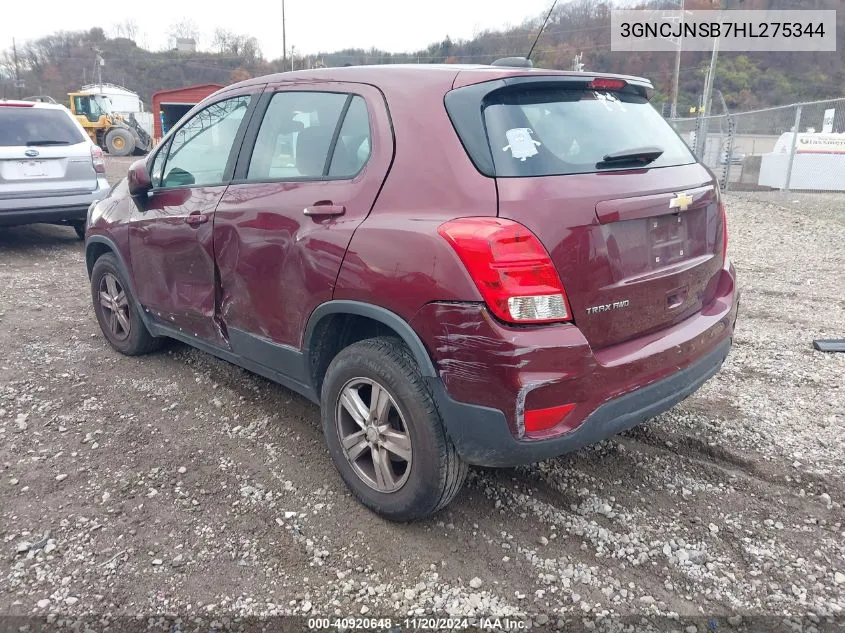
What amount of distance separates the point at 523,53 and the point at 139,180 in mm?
6232

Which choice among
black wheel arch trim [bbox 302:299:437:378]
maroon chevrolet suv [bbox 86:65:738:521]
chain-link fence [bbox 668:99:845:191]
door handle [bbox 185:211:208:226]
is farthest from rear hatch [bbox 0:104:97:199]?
chain-link fence [bbox 668:99:845:191]

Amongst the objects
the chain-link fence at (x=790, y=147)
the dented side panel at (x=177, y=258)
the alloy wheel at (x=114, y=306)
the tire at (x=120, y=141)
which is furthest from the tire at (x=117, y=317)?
the tire at (x=120, y=141)

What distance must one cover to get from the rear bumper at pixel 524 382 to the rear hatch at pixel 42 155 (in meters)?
6.95

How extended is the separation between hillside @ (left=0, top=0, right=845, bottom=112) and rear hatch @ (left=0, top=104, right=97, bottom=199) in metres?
3.24

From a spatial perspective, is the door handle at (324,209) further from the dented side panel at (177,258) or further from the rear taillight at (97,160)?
the rear taillight at (97,160)

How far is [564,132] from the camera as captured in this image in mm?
2469

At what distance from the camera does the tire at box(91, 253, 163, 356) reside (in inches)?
171

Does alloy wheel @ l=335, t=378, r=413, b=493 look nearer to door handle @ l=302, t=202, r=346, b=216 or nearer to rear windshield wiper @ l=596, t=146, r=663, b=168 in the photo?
door handle @ l=302, t=202, r=346, b=216

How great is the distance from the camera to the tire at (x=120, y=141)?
28203 mm

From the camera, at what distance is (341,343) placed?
2.87 metres

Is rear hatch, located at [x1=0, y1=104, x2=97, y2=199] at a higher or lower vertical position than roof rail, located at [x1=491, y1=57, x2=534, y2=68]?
lower

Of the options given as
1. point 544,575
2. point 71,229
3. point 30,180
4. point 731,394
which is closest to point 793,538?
point 544,575

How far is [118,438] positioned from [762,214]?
37.7 feet

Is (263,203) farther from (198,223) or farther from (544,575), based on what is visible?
(544,575)
